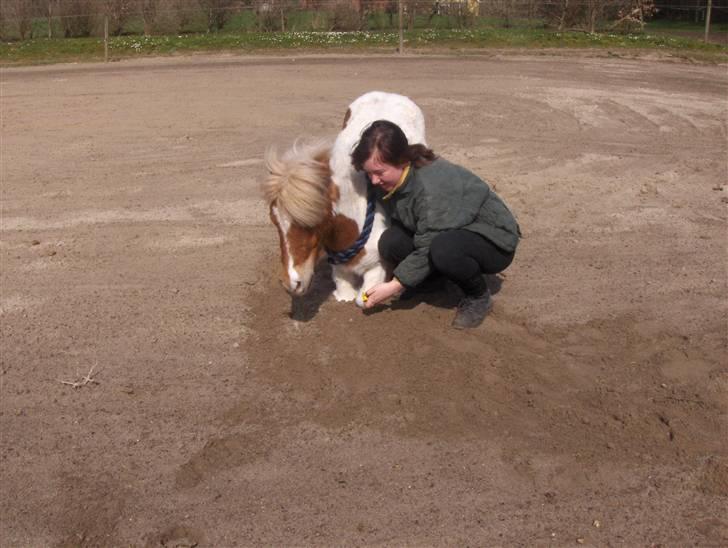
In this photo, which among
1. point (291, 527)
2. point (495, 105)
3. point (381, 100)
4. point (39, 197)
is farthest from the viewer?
point (495, 105)

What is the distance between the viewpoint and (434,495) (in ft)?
12.7

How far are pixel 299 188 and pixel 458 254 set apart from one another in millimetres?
1106

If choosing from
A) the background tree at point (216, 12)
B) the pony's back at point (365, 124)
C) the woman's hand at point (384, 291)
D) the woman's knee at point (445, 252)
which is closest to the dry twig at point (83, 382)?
the woman's hand at point (384, 291)

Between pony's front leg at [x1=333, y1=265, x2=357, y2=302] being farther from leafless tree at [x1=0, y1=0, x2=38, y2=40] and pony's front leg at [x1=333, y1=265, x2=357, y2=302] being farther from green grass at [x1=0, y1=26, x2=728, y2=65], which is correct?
leafless tree at [x1=0, y1=0, x2=38, y2=40]

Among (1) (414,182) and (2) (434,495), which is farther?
(1) (414,182)

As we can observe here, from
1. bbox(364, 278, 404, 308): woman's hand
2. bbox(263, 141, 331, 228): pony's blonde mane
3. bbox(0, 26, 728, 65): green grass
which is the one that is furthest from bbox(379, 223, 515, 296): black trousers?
bbox(0, 26, 728, 65): green grass

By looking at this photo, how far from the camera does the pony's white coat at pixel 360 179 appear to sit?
207 inches

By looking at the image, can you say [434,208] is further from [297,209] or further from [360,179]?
[297,209]

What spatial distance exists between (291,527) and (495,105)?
33.4ft

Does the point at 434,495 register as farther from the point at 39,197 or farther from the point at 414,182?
the point at 39,197

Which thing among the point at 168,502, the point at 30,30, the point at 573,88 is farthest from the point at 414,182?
the point at 30,30

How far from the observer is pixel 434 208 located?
500 cm

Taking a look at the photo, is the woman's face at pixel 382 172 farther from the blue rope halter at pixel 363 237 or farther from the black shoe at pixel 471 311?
the black shoe at pixel 471 311

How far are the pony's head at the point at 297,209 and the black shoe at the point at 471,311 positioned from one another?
111 centimetres
